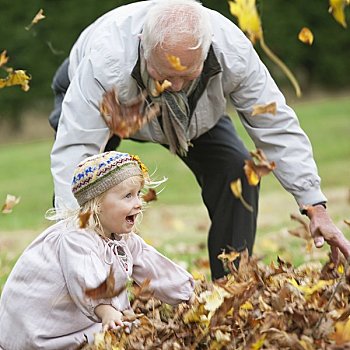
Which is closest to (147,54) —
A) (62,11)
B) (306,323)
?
(306,323)

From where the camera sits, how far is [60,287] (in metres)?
3.74

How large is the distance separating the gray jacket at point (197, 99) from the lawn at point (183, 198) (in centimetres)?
200

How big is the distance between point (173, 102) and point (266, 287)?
37.1 inches

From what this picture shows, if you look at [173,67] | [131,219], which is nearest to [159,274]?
[131,219]

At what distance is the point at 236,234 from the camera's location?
5422mm

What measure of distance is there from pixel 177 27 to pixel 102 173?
72 centimetres

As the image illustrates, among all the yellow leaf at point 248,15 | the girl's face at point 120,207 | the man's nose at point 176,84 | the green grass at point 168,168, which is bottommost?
the green grass at point 168,168

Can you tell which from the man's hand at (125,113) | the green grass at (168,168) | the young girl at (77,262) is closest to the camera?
the young girl at (77,262)

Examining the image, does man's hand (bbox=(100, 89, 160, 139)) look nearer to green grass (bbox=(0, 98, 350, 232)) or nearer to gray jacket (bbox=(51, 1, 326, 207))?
gray jacket (bbox=(51, 1, 326, 207))

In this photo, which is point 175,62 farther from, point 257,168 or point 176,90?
point 257,168

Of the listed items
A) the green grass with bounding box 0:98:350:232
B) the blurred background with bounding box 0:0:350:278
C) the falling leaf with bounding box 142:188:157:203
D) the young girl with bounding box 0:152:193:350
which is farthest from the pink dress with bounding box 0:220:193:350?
the green grass with bounding box 0:98:350:232

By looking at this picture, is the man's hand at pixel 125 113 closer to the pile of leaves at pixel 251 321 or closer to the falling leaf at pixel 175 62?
the falling leaf at pixel 175 62

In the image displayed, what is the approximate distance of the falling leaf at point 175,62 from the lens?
13.3 feet

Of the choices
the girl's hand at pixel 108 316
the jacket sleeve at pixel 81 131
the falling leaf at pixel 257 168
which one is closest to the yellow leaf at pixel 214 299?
the girl's hand at pixel 108 316
